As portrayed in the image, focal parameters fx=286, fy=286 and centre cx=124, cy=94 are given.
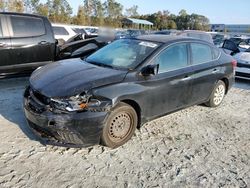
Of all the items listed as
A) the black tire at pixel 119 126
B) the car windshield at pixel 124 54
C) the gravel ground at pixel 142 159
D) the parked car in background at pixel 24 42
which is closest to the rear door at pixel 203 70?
the gravel ground at pixel 142 159

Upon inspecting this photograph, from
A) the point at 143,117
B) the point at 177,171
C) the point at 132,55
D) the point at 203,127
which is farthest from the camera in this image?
the point at 203,127

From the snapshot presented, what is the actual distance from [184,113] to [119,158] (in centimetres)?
244

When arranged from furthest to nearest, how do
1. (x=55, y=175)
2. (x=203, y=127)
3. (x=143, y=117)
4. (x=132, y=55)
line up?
1. (x=203, y=127)
2. (x=132, y=55)
3. (x=143, y=117)
4. (x=55, y=175)

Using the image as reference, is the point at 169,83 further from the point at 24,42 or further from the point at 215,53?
the point at 24,42

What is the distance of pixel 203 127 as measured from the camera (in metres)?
5.19

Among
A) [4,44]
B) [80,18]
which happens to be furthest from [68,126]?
[80,18]

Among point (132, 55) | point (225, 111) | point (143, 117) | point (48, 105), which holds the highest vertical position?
point (132, 55)

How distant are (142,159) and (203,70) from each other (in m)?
2.45

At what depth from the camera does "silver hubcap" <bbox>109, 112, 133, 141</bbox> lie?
4047 millimetres

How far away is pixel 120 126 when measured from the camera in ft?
13.6

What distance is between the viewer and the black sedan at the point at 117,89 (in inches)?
146

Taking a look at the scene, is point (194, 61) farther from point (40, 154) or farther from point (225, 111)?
point (40, 154)

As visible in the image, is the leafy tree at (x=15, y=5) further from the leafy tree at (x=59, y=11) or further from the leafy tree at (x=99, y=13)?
the leafy tree at (x=99, y=13)

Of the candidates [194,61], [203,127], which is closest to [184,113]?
[203,127]
